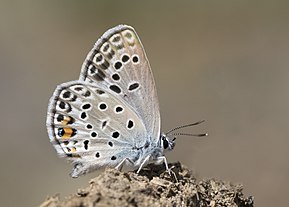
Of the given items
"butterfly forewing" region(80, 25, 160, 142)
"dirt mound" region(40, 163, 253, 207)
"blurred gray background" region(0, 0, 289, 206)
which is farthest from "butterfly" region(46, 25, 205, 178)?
"blurred gray background" region(0, 0, 289, 206)

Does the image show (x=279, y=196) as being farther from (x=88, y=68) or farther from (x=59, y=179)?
(x=88, y=68)

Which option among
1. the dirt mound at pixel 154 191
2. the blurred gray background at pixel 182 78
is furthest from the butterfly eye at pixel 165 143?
the blurred gray background at pixel 182 78

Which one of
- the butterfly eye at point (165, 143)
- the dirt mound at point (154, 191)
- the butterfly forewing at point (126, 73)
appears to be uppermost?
the butterfly forewing at point (126, 73)

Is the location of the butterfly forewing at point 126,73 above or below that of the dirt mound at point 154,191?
above

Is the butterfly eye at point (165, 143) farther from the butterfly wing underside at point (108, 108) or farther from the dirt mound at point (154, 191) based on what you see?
the dirt mound at point (154, 191)

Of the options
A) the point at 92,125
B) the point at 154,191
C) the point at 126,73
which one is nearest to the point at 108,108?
the point at 92,125

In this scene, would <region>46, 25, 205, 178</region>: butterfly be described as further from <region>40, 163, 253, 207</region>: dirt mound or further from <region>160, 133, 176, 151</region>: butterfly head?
<region>40, 163, 253, 207</region>: dirt mound

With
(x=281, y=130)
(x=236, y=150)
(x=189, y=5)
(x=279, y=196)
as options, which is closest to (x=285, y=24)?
(x=189, y=5)
